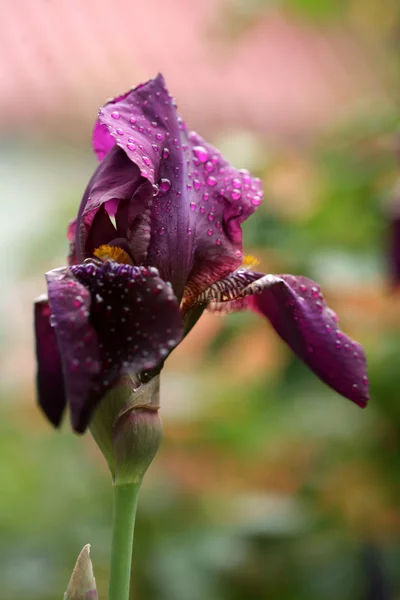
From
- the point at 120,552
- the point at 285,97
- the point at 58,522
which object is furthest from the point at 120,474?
the point at 285,97

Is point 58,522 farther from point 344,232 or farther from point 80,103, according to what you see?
point 80,103

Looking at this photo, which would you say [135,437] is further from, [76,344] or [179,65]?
[179,65]

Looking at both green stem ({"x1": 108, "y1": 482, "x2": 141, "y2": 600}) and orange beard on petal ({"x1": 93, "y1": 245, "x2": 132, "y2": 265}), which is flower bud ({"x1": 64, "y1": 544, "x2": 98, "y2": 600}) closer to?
green stem ({"x1": 108, "y1": 482, "x2": 141, "y2": 600})

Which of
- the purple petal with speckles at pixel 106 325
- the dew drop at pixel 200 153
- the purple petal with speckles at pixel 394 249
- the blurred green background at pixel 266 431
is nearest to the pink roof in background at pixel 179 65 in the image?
the blurred green background at pixel 266 431

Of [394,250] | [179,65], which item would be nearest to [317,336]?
[394,250]

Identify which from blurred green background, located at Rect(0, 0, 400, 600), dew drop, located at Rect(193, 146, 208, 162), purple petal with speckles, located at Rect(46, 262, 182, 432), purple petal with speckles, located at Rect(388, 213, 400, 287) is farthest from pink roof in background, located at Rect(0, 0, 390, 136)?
purple petal with speckles, located at Rect(46, 262, 182, 432)

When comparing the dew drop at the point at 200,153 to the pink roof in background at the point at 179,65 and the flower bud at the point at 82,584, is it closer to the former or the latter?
the flower bud at the point at 82,584
